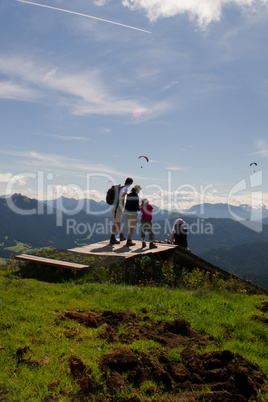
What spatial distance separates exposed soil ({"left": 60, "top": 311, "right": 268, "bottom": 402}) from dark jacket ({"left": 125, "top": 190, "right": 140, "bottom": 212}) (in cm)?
813

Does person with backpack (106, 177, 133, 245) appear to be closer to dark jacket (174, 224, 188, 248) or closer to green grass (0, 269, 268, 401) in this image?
dark jacket (174, 224, 188, 248)

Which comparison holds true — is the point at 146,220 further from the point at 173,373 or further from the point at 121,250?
the point at 173,373

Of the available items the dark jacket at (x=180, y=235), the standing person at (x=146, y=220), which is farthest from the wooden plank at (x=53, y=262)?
the dark jacket at (x=180, y=235)

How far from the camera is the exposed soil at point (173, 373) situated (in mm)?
4145

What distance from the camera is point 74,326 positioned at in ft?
20.3

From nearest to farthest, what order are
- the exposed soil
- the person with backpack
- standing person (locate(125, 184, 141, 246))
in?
1. the exposed soil
2. the person with backpack
3. standing person (locate(125, 184, 141, 246))

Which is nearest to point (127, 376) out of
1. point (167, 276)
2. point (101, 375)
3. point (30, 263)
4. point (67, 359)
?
point (101, 375)

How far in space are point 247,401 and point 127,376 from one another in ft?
5.25

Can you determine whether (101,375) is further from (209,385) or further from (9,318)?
(9,318)

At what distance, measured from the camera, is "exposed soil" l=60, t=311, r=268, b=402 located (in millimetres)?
4145

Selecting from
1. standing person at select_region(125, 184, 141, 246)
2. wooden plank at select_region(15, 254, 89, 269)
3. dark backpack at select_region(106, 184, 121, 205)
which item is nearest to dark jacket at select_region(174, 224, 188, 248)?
standing person at select_region(125, 184, 141, 246)

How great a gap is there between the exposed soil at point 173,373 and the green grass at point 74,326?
0.15 m

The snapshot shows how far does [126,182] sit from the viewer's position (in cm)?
1356

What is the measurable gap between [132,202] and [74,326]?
8.01 meters
